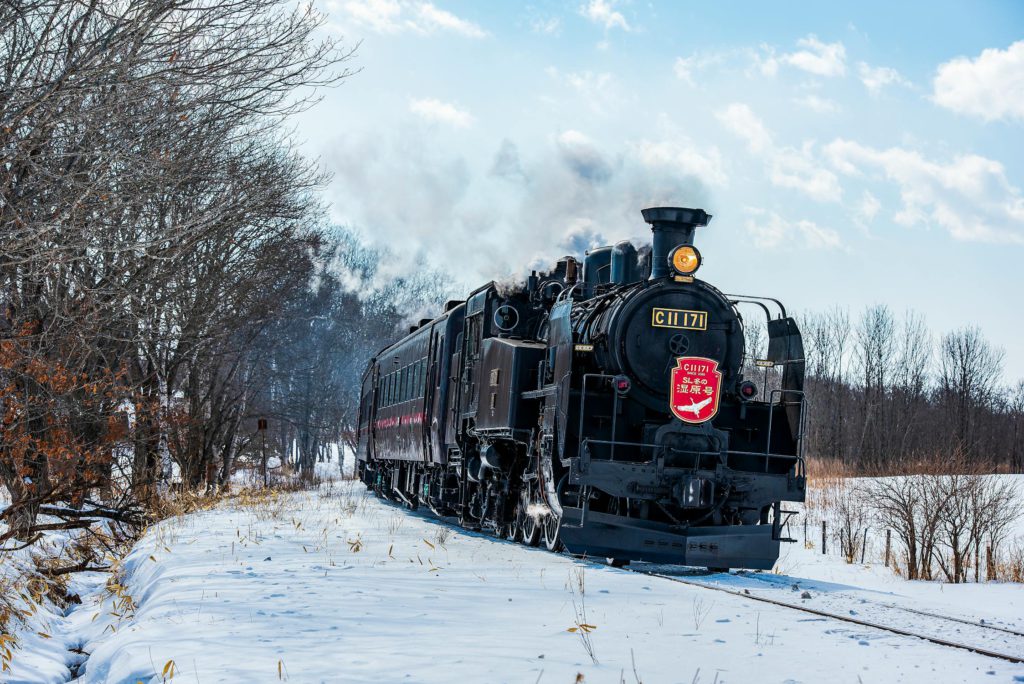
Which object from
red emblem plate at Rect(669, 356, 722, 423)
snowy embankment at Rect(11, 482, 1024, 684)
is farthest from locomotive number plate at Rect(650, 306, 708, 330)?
snowy embankment at Rect(11, 482, 1024, 684)

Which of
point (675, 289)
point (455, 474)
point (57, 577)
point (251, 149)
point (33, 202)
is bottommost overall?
point (57, 577)

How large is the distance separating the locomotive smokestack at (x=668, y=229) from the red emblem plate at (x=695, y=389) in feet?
3.58

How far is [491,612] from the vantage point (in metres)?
7.44

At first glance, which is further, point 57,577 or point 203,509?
point 203,509

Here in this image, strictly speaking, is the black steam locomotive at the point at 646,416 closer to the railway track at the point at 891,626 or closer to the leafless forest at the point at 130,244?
the railway track at the point at 891,626

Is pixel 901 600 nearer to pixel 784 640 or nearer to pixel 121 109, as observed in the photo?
pixel 784 640

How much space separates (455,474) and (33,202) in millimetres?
7021

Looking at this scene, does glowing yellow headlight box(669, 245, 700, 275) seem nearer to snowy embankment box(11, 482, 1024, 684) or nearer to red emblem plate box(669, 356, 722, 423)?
red emblem plate box(669, 356, 722, 423)

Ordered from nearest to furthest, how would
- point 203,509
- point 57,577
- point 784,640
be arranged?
point 784,640 < point 57,577 < point 203,509

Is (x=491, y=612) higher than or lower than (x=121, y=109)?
lower

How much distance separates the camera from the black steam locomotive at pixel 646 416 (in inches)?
423

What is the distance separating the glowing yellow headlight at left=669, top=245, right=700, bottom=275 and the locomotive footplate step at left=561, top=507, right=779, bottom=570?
2.74 m

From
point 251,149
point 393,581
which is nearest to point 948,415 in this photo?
point 251,149

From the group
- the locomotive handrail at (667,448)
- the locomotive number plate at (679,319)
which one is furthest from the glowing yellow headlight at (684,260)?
the locomotive handrail at (667,448)
